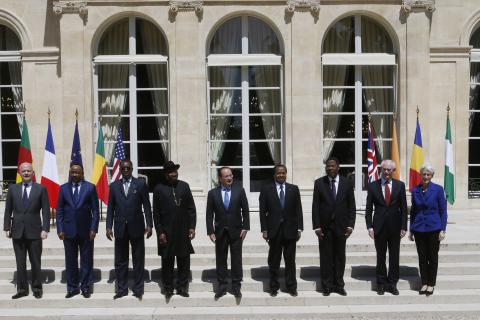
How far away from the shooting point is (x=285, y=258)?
9.26 metres

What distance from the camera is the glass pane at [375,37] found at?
15.4 meters

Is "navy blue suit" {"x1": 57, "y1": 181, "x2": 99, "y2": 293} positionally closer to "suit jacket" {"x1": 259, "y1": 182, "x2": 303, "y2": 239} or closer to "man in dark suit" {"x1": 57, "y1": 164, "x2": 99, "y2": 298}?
"man in dark suit" {"x1": 57, "y1": 164, "x2": 99, "y2": 298}

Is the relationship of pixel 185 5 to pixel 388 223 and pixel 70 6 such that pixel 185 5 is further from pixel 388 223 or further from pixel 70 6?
pixel 388 223

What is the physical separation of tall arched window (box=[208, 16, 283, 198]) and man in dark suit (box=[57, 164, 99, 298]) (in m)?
6.15

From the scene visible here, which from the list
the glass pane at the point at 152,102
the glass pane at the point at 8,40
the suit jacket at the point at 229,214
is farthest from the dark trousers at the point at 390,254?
the glass pane at the point at 8,40

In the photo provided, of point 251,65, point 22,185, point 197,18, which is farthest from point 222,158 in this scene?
point 22,185

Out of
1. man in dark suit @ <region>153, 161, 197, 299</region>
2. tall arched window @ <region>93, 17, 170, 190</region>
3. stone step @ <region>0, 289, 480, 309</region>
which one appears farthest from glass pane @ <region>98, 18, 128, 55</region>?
stone step @ <region>0, 289, 480, 309</region>

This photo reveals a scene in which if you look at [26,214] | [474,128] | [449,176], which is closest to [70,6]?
[26,214]

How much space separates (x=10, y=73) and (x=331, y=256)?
9821mm

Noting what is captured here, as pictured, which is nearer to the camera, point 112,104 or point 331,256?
point 331,256

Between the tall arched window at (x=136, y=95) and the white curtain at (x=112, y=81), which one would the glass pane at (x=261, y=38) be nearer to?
the tall arched window at (x=136, y=95)

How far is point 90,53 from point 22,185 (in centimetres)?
598

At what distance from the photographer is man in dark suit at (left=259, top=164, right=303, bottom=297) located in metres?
9.20

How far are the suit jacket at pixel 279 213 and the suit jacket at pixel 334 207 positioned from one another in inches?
10.4
